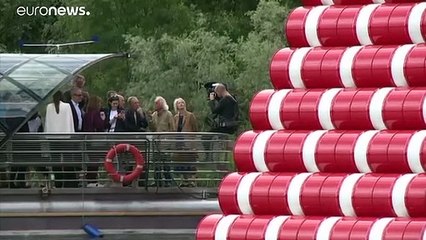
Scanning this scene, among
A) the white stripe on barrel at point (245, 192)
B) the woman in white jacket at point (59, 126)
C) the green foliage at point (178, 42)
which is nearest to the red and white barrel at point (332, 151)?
the white stripe on barrel at point (245, 192)

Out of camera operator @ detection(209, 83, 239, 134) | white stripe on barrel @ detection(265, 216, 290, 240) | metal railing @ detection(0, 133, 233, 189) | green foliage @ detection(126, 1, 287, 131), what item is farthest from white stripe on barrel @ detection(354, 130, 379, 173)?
green foliage @ detection(126, 1, 287, 131)

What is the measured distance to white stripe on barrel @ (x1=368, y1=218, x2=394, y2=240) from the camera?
17281mm

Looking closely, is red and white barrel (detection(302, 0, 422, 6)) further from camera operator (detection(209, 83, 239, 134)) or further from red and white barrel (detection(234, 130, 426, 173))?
camera operator (detection(209, 83, 239, 134))

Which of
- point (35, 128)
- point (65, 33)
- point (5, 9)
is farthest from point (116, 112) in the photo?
point (5, 9)

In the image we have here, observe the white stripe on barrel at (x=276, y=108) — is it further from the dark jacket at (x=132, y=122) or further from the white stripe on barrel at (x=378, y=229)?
the dark jacket at (x=132, y=122)

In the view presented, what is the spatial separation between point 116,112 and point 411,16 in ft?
36.3

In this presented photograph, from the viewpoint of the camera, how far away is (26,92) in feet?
90.7

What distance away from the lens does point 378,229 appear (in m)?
17.3

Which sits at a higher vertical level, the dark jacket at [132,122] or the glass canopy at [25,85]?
the glass canopy at [25,85]

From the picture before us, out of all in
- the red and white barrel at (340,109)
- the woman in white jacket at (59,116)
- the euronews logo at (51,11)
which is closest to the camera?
the red and white barrel at (340,109)

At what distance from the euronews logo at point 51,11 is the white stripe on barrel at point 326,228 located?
30.1m

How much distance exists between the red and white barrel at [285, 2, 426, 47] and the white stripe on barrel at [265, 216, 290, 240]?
5.03 ft

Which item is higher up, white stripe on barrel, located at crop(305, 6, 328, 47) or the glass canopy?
white stripe on barrel, located at crop(305, 6, 328, 47)

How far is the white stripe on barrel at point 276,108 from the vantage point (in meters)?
18.4
